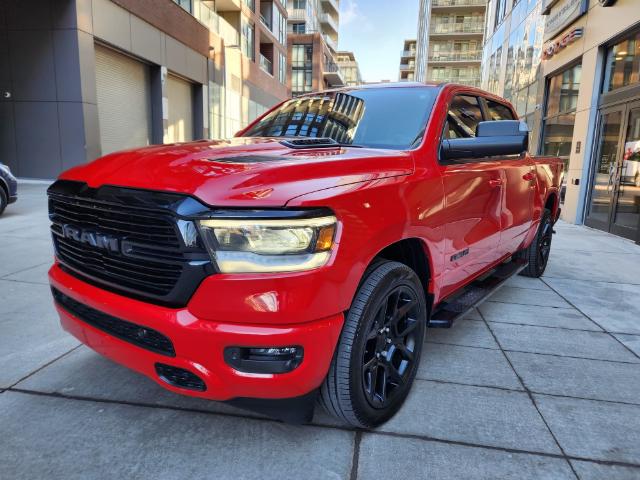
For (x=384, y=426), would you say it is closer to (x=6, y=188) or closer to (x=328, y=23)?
(x=6, y=188)

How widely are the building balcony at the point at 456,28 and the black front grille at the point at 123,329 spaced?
52.2 meters

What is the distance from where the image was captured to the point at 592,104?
10203 mm

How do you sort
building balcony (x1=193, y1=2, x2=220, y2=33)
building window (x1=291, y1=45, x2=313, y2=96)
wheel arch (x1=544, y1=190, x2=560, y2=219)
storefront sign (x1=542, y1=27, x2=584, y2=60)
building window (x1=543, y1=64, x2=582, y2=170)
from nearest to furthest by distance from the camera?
wheel arch (x1=544, y1=190, x2=560, y2=219)
storefront sign (x1=542, y1=27, x2=584, y2=60)
building window (x1=543, y1=64, x2=582, y2=170)
building balcony (x1=193, y1=2, x2=220, y2=33)
building window (x1=291, y1=45, x2=313, y2=96)

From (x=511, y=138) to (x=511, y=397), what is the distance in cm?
155

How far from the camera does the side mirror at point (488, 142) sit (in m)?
2.71

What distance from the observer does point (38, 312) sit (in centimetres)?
378

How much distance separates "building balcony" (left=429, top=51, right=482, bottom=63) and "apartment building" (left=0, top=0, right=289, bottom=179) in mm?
32256

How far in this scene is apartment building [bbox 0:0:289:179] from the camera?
13859 mm

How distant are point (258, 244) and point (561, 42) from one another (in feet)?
42.6

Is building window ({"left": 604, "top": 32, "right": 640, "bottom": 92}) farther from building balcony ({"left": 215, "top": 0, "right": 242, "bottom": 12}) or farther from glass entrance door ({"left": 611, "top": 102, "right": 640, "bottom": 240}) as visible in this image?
building balcony ({"left": 215, "top": 0, "right": 242, "bottom": 12})

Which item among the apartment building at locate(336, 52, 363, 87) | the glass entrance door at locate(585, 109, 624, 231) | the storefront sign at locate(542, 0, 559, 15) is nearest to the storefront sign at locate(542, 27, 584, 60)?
the storefront sign at locate(542, 0, 559, 15)

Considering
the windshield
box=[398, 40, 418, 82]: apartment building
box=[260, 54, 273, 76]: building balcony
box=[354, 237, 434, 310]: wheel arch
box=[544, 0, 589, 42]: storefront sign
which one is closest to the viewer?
box=[354, 237, 434, 310]: wheel arch

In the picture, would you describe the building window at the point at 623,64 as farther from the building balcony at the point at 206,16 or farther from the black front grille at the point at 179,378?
the building balcony at the point at 206,16

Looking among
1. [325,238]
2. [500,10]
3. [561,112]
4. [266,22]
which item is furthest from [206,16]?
[325,238]
